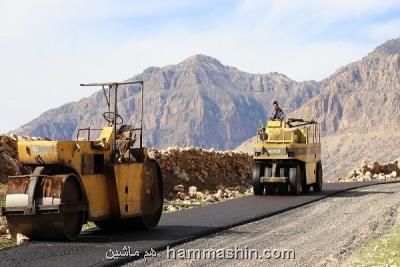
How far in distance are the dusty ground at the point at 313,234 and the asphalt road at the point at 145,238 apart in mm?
399

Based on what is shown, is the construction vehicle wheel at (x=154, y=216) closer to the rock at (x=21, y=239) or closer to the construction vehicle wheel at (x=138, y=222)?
the construction vehicle wheel at (x=138, y=222)

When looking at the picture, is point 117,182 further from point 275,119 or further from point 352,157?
point 352,157

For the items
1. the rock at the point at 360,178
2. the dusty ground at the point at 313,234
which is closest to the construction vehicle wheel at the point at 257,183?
the dusty ground at the point at 313,234

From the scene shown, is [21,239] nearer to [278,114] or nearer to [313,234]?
[313,234]

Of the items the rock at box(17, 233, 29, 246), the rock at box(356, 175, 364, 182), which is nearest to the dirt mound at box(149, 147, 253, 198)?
the rock at box(356, 175, 364, 182)

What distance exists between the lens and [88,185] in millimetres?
12930

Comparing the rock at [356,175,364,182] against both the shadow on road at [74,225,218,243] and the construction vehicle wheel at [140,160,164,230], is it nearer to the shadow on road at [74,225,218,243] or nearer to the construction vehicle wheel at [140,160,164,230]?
the shadow on road at [74,225,218,243]

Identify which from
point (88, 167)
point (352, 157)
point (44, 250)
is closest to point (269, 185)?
point (88, 167)

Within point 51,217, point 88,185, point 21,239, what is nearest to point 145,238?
point 88,185

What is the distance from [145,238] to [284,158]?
11.7 meters

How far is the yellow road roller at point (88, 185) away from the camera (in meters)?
12.0

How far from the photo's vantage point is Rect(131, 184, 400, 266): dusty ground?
10742mm

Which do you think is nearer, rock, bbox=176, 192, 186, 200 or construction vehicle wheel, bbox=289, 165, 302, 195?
construction vehicle wheel, bbox=289, 165, 302, 195

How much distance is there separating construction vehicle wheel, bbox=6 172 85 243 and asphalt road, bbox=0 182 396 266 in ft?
0.69
